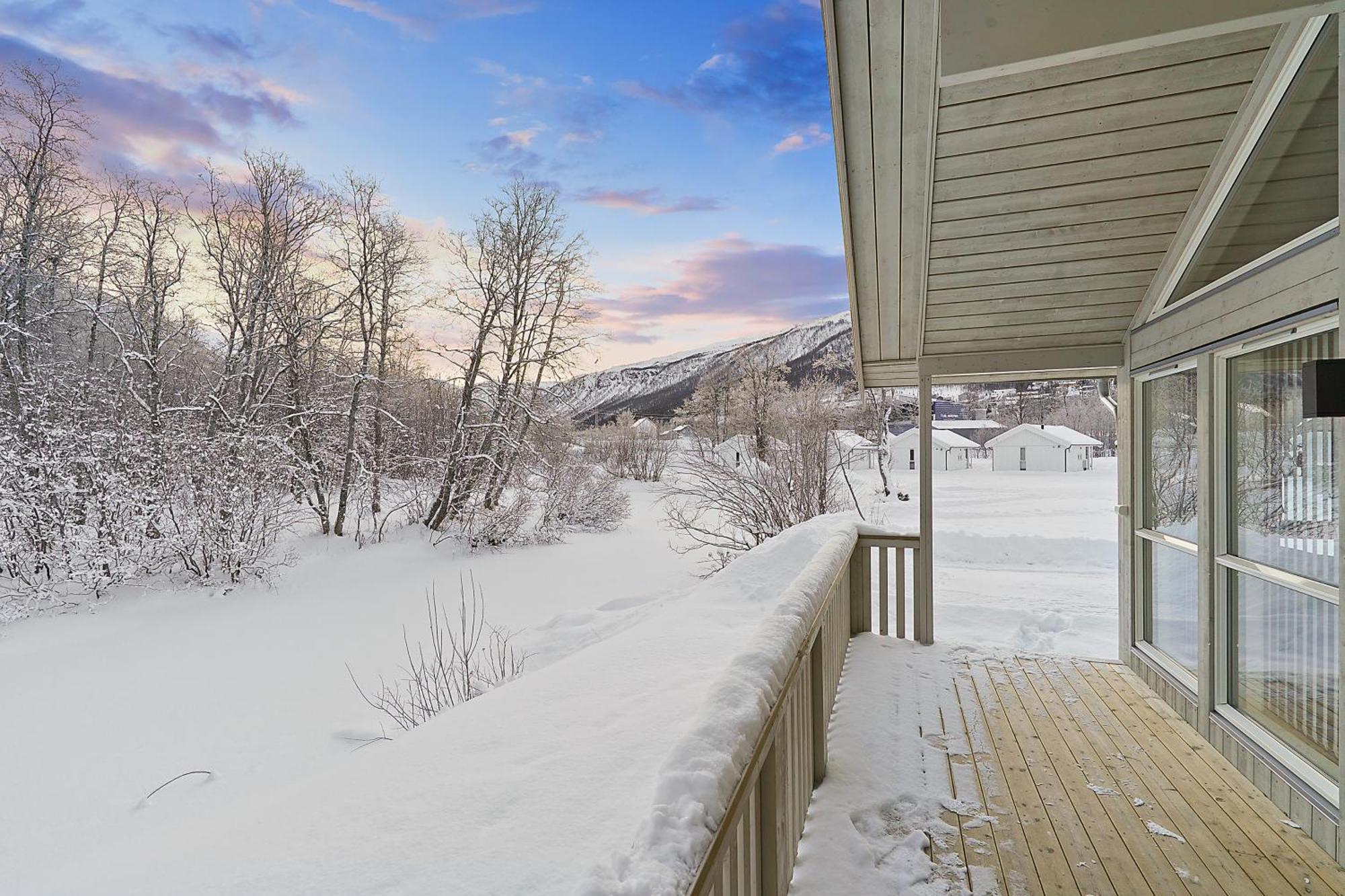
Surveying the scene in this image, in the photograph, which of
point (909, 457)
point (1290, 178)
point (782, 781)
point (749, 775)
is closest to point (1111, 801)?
point (782, 781)

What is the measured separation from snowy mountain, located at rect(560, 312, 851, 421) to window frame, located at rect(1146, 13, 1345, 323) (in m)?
6.08

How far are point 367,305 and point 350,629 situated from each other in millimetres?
7066

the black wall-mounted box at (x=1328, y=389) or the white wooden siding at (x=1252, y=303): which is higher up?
the white wooden siding at (x=1252, y=303)

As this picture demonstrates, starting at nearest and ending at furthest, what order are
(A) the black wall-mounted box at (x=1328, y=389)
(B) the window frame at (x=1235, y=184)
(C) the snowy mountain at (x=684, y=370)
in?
(A) the black wall-mounted box at (x=1328, y=389), (B) the window frame at (x=1235, y=184), (C) the snowy mountain at (x=684, y=370)

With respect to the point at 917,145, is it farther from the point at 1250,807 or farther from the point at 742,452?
the point at 742,452

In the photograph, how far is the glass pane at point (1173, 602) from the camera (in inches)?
134

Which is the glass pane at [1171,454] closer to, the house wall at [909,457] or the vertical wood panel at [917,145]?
the vertical wood panel at [917,145]

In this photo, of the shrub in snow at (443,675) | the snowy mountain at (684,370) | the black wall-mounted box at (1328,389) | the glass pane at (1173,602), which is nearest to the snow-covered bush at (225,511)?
the shrub in snow at (443,675)

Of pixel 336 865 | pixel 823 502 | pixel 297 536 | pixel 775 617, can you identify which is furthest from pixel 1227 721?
pixel 297 536

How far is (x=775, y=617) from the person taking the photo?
195 centimetres

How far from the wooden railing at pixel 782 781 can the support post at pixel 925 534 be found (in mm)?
1061

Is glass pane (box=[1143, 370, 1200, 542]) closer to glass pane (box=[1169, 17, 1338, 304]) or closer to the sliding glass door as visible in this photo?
the sliding glass door

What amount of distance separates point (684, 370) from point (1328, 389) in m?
58.6

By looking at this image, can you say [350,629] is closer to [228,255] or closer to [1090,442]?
[228,255]
